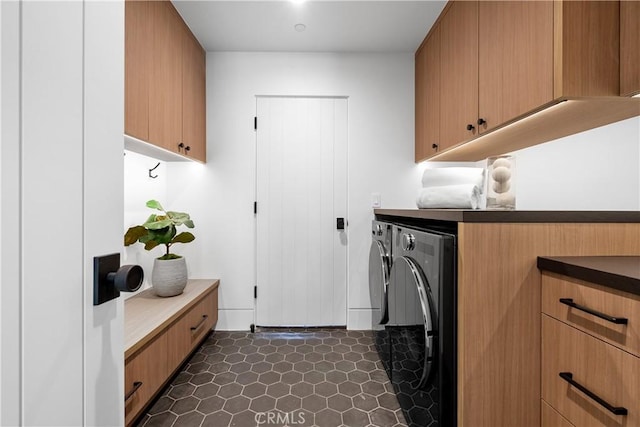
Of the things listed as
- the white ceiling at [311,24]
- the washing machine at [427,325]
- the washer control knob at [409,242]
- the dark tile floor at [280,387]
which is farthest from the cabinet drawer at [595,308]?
the white ceiling at [311,24]

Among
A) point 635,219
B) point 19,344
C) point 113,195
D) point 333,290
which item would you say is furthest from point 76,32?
point 333,290

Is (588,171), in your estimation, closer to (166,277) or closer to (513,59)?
(513,59)

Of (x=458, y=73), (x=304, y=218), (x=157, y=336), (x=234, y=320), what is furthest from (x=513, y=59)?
(x=234, y=320)

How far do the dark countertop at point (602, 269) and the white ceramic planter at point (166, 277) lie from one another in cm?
196

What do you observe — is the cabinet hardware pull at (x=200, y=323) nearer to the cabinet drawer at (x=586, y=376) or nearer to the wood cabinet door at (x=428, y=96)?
the cabinet drawer at (x=586, y=376)

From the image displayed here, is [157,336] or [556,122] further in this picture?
[157,336]

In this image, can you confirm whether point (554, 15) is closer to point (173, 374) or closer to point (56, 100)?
point (56, 100)

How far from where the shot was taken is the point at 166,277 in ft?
6.34

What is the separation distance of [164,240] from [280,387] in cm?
113

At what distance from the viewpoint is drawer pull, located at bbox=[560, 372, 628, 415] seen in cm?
69

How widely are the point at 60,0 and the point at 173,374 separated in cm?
189

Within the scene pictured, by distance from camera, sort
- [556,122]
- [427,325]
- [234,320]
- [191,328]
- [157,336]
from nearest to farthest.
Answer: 1. [427,325]
2. [556,122]
3. [157,336]
4. [191,328]
5. [234,320]

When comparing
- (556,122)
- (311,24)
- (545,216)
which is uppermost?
(311,24)

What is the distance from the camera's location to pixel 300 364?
6.27ft
